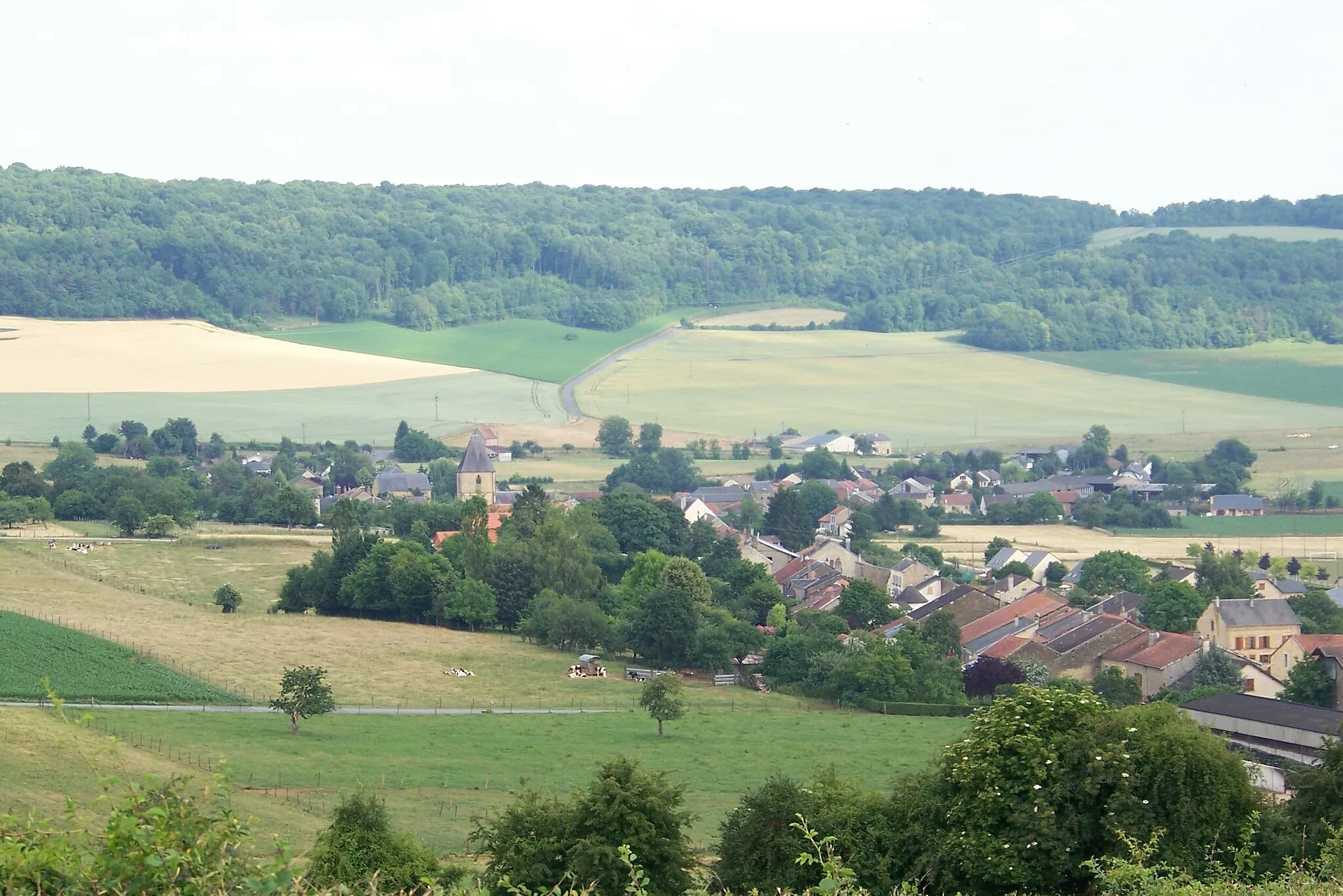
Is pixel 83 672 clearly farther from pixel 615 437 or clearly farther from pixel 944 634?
pixel 615 437

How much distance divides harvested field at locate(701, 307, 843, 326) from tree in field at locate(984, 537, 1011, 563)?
87.2m

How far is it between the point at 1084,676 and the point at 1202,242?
15151cm

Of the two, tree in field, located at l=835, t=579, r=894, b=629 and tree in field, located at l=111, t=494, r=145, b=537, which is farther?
tree in field, located at l=111, t=494, r=145, b=537

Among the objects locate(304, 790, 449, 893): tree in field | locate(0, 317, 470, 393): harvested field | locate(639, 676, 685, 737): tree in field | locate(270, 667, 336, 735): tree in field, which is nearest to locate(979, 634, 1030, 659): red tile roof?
locate(639, 676, 685, 737): tree in field

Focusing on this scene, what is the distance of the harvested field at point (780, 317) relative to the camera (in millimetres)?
158375

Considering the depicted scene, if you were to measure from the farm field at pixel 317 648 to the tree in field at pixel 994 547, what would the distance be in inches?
901

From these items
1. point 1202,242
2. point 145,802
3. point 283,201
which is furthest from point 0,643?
point 1202,242

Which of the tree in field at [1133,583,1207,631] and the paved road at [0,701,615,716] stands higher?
the tree in field at [1133,583,1207,631]

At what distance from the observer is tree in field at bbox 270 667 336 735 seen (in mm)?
37500

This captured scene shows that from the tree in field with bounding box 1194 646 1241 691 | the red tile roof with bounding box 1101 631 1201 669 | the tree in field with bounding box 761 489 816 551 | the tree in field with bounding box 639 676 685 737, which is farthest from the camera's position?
the tree in field with bounding box 761 489 816 551

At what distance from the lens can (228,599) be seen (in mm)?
52906

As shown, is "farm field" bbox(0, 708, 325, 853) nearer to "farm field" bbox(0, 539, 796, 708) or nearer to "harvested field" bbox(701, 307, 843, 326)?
"farm field" bbox(0, 539, 796, 708)

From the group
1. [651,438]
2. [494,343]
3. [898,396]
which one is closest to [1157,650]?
[651,438]

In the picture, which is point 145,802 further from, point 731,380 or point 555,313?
point 555,313
